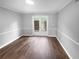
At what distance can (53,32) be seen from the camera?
8039 mm

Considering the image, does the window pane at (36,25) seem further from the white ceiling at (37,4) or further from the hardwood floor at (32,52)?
the hardwood floor at (32,52)

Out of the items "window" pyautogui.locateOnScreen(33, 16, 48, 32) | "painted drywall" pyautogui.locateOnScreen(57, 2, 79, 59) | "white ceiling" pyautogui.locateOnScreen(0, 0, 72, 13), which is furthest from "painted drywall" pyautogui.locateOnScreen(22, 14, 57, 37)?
"painted drywall" pyautogui.locateOnScreen(57, 2, 79, 59)

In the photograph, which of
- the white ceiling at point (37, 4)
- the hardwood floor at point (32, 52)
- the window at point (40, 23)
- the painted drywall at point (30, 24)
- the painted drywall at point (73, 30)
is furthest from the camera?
the window at point (40, 23)

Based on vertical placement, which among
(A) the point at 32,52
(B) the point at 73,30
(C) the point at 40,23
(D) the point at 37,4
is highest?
(D) the point at 37,4

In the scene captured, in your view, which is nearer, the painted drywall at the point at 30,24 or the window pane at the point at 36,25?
the painted drywall at the point at 30,24

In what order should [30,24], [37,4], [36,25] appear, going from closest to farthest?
A: [37,4]
[30,24]
[36,25]

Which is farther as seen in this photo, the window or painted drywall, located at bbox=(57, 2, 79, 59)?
the window

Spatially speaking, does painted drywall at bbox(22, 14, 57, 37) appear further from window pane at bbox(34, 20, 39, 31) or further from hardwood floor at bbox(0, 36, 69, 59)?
hardwood floor at bbox(0, 36, 69, 59)

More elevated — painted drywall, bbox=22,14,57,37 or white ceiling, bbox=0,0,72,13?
white ceiling, bbox=0,0,72,13

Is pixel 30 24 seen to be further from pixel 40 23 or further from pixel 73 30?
pixel 73 30

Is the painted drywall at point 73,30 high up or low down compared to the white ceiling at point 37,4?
down

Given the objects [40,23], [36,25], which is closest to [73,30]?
[40,23]


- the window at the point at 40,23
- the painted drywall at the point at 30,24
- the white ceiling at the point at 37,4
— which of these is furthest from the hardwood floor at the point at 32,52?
the window at the point at 40,23

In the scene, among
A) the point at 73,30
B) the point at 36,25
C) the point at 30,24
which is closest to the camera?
the point at 73,30
